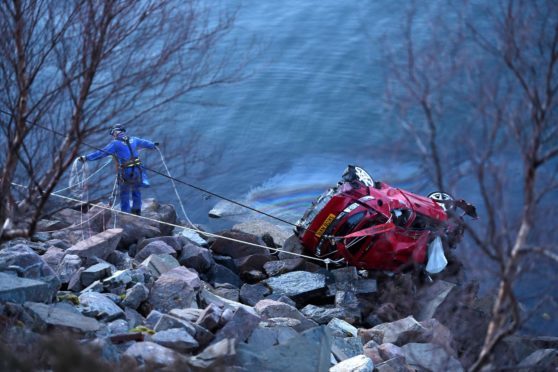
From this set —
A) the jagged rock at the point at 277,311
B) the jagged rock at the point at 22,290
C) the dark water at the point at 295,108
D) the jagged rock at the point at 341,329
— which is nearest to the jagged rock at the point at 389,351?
the jagged rock at the point at 341,329

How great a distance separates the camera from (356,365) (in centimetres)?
954

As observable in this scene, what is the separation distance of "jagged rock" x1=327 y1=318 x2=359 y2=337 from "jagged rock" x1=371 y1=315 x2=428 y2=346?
289 millimetres

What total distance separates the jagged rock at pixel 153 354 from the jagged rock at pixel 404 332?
4012mm

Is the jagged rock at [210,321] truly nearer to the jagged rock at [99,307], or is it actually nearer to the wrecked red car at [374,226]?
the jagged rock at [99,307]

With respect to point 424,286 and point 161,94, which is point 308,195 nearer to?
point 424,286

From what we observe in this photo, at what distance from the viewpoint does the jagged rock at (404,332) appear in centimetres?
1139

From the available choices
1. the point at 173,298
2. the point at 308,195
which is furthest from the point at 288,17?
the point at 173,298

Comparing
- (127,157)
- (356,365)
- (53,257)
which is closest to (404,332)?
(356,365)

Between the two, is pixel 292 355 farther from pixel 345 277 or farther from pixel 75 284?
pixel 345 277

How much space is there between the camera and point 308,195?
59.8ft

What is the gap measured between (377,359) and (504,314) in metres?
4.11

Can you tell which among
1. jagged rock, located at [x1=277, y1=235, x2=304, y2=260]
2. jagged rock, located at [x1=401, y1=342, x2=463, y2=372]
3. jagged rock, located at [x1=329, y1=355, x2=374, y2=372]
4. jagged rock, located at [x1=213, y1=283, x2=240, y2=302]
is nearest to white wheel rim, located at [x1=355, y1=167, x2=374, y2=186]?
jagged rock, located at [x1=277, y1=235, x2=304, y2=260]

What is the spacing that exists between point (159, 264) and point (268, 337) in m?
3.04

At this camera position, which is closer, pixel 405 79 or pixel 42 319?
pixel 405 79
